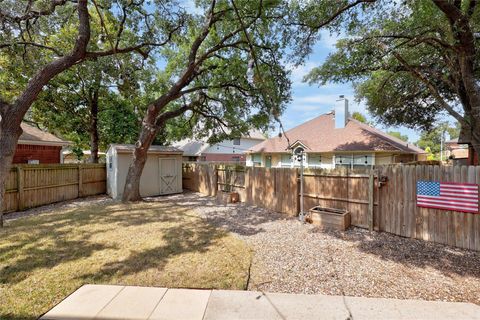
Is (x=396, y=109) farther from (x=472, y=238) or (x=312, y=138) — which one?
(x=472, y=238)

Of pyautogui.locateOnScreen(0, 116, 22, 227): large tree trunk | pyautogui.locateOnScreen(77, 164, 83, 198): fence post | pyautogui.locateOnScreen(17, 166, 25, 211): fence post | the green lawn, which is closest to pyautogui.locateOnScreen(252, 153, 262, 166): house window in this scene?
pyautogui.locateOnScreen(77, 164, 83, 198): fence post

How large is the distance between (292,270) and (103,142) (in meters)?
19.7

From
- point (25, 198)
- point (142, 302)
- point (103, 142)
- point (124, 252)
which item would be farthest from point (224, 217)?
point (103, 142)

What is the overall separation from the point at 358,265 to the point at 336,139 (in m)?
14.1

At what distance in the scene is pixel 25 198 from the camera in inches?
359

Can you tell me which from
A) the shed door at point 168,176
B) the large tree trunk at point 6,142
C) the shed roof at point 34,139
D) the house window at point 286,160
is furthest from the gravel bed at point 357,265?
the house window at point 286,160

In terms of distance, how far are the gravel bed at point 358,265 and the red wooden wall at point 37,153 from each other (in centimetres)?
1164

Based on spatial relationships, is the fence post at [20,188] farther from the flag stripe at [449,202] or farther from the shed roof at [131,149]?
the flag stripe at [449,202]

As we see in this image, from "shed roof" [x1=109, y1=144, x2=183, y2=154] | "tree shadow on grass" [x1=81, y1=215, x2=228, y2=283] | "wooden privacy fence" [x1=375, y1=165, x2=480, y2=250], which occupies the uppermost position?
"shed roof" [x1=109, y1=144, x2=183, y2=154]

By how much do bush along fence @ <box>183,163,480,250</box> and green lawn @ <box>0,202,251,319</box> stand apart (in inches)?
113

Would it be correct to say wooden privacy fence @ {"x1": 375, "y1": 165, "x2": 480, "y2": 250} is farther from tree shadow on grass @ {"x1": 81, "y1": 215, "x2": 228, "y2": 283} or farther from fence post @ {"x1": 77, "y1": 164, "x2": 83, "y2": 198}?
fence post @ {"x1": 77, "y1": 164, "x2": 83, "y2": 198}

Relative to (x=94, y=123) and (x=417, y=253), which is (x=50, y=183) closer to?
(x=94, y=123)

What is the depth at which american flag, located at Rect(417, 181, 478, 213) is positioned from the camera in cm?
481

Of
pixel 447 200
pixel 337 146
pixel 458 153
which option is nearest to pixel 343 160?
pixel 337 146
